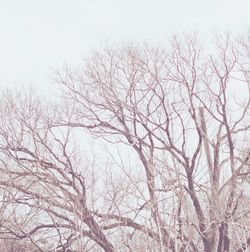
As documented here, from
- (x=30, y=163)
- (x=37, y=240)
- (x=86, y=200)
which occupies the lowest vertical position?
(x=37, y=240)

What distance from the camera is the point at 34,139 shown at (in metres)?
12.6

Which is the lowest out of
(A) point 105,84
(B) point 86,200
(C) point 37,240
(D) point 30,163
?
(C) point 37,240

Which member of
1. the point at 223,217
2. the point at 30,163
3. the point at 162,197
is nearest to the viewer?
the point at 162,197

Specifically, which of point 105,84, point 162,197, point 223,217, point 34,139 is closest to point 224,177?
point 223,217

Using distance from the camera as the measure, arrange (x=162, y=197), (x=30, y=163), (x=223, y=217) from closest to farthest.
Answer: (x=162, y=197), (x=223, y=217), (x=30, y=163)

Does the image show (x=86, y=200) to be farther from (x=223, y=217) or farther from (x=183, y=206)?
(x=223, y=217)

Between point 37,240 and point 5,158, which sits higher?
point 5,158

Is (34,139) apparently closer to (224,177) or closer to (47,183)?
(47,183)

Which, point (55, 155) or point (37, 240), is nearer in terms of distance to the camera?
point (37, 240)

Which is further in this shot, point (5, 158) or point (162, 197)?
point (5, 158)

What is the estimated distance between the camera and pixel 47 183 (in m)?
12.4

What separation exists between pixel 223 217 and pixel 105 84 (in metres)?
4.05

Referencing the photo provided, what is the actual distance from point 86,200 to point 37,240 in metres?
1.29

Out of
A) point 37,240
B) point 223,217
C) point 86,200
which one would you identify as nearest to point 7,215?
point 37,240
